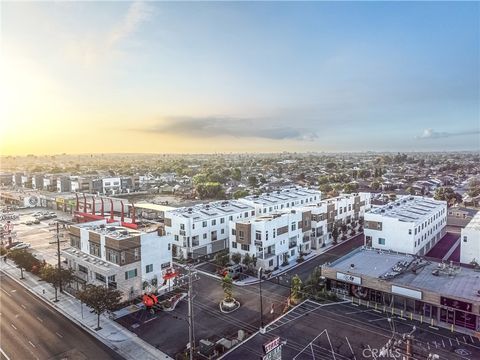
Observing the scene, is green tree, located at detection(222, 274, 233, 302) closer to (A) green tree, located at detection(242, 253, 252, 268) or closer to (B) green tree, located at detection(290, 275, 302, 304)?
(B) green tree, located at detection(290, 275, 302, 304)

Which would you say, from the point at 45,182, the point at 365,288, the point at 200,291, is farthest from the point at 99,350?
the point at 45,182

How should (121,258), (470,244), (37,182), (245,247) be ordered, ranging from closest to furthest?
1. (121,258)
2. (470,244)
3. (245,247)
4. (37,182)

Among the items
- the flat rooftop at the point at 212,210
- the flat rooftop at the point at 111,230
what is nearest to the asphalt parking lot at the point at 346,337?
the flat rooftop at the point at 111,230

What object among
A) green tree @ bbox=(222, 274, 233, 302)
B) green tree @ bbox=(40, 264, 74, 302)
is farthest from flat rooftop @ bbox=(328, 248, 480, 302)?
green tree @ bbox=(40, 264, 74, 302)

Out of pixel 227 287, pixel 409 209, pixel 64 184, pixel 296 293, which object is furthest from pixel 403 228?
pixel 64 184

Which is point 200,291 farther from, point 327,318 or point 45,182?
point 45,182

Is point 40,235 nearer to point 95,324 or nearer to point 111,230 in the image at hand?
point 111,230
